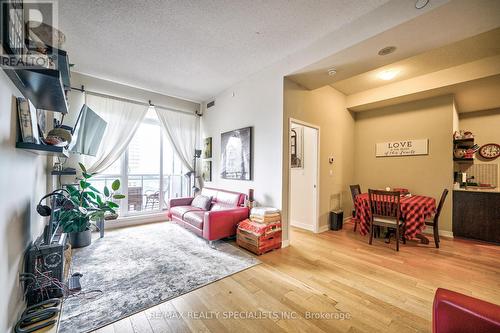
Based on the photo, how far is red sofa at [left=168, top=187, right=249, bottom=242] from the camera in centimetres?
314

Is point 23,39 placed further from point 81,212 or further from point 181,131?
point 181,131

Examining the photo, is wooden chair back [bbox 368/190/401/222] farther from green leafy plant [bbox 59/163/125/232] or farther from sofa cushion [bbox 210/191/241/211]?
green leafy plant [bbox 59/163/125/232]

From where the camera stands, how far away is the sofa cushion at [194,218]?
11.0ft

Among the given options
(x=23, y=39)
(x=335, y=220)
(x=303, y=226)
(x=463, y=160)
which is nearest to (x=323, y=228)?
(x=335, y=220)

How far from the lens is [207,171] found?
198 inches

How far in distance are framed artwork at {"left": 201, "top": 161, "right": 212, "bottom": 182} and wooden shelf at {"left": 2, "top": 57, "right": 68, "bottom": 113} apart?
10.2ft

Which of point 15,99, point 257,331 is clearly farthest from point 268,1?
point 257,331

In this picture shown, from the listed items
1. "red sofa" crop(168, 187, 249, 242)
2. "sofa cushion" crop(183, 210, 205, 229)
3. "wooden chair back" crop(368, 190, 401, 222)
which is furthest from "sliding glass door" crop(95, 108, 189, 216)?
"wooden chair back" crop(368, 190, 401, 222)

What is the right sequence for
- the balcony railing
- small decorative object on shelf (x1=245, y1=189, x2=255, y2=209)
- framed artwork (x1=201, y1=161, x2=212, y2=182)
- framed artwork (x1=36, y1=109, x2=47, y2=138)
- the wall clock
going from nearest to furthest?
1. framed artwork (x1=36, y1=109, x2=47, y2=138)
2. small decorative object on shelf (x1=245, y1=189, x2=255, y2=209)
3. the wall clock
4. the balcony railing
5. framed artwork (x1=201, y1=161, x2=212, y2=182)

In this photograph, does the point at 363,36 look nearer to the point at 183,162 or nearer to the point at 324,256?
the point at 324,256

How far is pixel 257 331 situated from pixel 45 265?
2.06 metres

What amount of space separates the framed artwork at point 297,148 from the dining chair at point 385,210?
154 centimetres

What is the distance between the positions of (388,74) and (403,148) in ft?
5.51

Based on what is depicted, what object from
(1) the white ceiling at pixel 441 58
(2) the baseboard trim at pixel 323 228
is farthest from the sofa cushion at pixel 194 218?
(1) the white ceiling at pixel 441 58
